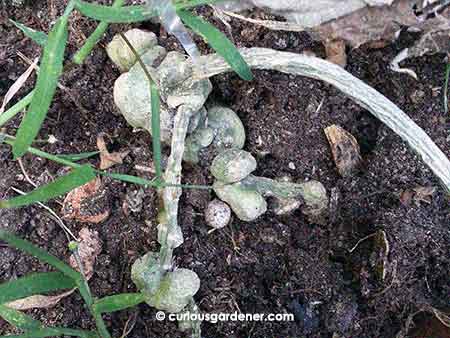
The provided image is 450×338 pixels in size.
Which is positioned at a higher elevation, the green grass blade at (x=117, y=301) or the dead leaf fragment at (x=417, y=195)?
the green grass blade at (x=117, y=301)

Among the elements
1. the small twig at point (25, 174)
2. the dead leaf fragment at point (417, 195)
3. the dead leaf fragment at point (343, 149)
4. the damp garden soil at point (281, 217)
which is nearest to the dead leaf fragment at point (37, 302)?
the damp garden soil at point (281, 217)

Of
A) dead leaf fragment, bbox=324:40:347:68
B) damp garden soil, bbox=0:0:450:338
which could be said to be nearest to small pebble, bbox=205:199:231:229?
damp garden soil, bbox=0:0:450:338

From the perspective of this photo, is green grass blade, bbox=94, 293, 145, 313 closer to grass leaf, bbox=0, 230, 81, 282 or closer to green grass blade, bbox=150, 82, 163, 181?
grass leaf, bbox=0, 230, 81, 282

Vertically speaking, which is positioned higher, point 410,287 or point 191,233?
point 191,233

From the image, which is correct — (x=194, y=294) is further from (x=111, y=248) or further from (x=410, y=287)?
(x=410, y=287)

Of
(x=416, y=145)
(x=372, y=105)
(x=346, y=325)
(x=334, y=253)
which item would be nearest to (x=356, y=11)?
(x=372, y=105)

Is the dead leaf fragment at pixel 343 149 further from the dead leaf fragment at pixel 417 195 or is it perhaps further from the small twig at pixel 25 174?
the small twig at pixel 25 174
